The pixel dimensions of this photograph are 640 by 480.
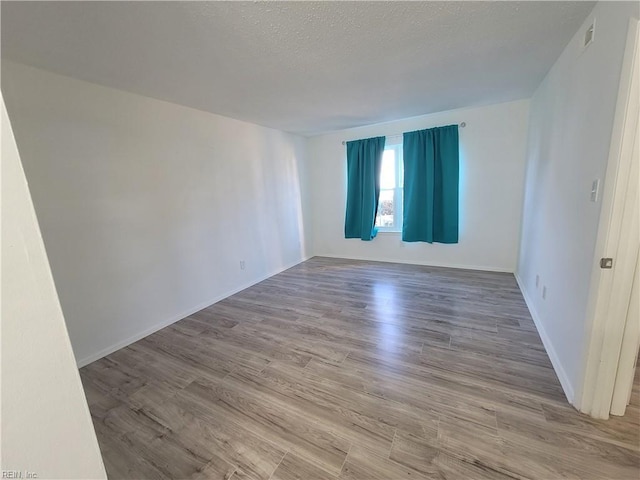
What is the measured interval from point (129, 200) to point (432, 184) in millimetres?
3818

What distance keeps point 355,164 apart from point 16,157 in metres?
4.45

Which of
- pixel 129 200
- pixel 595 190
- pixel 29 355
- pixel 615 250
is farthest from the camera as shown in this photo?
pixel 129 200

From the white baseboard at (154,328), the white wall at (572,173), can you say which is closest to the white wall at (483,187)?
the white wall at (572,173)

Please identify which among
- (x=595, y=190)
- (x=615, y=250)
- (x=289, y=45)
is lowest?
(x=615, y=250)

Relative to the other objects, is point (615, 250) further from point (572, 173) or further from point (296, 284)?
point (296, 284)

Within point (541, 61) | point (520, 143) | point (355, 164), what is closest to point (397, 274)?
point (355, 164)

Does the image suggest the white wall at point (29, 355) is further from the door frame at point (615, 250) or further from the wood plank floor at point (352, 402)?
the door frame at point (615, 250)

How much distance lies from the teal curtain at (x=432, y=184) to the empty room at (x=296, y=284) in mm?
335

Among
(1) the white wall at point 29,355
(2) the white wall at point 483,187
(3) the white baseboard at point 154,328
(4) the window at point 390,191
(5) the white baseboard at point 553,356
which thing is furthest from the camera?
(4) the window at point 390,191

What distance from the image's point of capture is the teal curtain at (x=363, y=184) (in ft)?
14.6

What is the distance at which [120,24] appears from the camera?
1.49m

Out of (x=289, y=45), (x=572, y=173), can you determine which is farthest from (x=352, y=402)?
(x=289, y=45)

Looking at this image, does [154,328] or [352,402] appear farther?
[154,328]

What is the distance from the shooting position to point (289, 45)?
1792 millimetres
